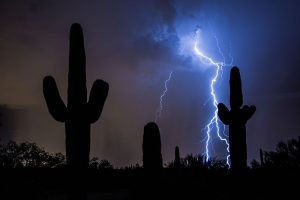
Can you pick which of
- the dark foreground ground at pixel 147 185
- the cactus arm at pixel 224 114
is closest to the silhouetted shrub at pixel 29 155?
the dark foreground ground at pixel 147 185

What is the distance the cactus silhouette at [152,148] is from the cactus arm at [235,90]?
3.77 metres

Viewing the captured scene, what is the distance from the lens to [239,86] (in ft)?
45.7

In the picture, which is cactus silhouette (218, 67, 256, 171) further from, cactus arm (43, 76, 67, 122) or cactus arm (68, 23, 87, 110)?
cactus arm (43, 76, 67, 122)

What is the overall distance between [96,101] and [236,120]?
570 centimetres

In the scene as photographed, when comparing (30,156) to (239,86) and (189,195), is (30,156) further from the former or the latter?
(239,86)

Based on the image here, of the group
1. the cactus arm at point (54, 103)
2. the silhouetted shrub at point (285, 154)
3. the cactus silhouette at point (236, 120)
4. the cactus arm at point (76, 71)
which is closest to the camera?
the cactus arm at point (54, 103)

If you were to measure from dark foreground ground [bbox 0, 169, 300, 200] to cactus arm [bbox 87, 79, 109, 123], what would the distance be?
1341mm

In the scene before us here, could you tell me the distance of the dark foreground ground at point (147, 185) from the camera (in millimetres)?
10688

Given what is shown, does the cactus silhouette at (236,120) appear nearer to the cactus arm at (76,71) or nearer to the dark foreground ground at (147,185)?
the dark foreground ground at (147,185)

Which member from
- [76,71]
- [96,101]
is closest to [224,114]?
[96,101]

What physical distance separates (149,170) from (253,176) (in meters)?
8.63

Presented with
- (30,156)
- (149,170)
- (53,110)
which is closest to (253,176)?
(149,170)

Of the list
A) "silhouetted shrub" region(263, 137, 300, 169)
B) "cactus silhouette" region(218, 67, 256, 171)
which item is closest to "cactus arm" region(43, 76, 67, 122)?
"cactus silhouette" region(218, 67, 256, 171)

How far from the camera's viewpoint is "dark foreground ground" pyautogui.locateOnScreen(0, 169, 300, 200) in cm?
1069
